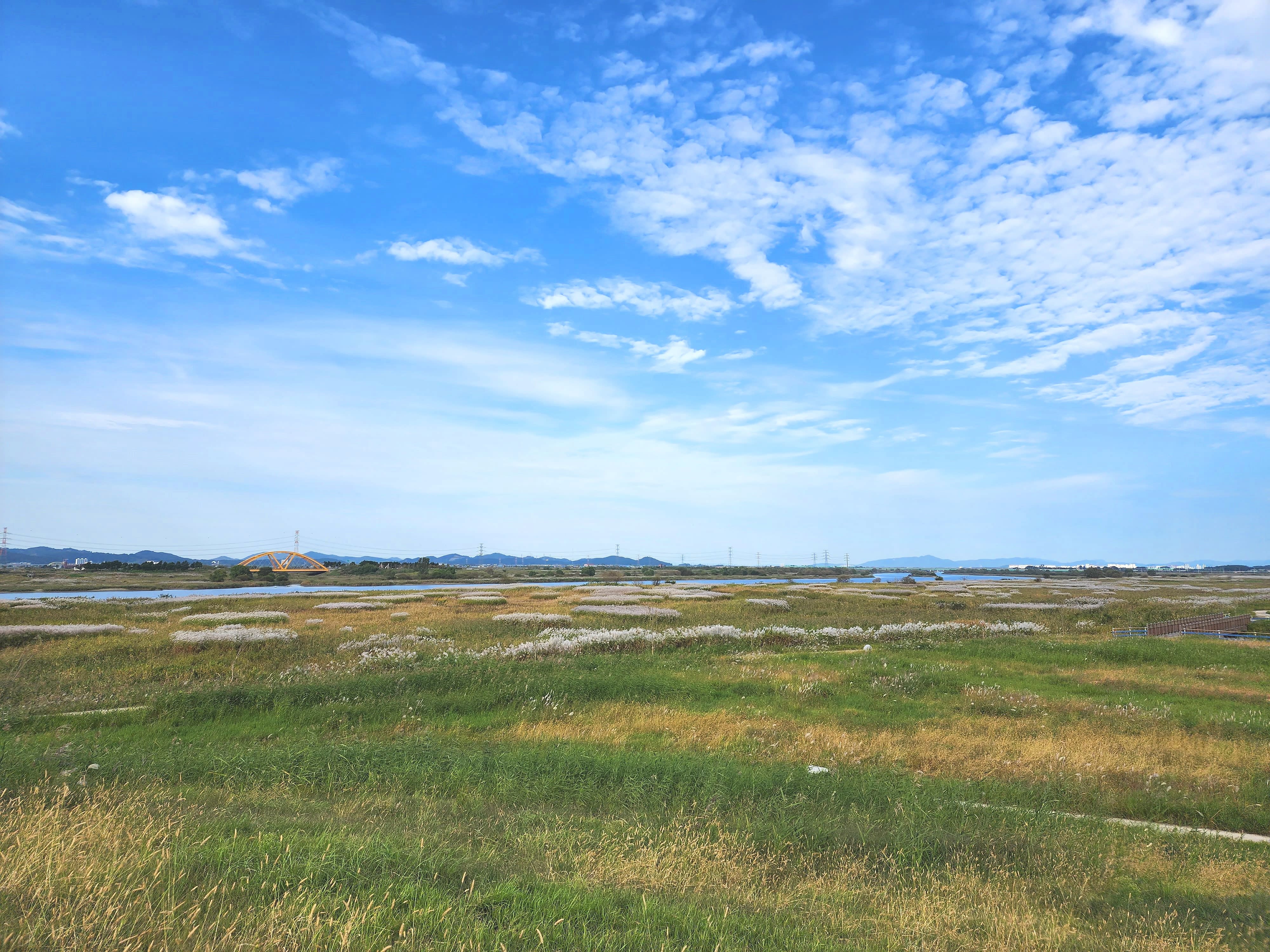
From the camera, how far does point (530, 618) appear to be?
37.3m

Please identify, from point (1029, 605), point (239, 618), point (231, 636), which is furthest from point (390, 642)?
point (1029, 605)

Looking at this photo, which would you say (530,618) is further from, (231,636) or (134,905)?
(134,905)

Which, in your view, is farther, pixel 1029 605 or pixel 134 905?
pixel 1029 605

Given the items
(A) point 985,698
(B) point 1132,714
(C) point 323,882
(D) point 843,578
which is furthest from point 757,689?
(D) point 843,578

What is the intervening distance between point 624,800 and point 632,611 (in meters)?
31.9

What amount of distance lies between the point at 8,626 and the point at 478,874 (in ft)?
121

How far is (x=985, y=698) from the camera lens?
18828mm

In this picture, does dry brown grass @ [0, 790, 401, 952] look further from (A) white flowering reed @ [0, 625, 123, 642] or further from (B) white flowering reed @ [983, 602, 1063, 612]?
(B) white flowering reed @ [983, 602, 1063, 612]

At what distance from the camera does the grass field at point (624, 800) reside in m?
5.78

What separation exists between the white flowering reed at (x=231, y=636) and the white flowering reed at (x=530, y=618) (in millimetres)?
10856

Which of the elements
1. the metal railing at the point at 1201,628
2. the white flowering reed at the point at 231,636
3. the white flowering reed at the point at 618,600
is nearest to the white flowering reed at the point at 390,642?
the white flowering reed at the point at 231,636

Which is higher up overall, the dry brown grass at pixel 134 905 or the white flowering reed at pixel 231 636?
the dry brown grass at pixel 134 905

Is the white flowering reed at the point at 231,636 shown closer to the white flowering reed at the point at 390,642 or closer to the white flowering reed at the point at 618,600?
the white flowering reed at the point at 390,642

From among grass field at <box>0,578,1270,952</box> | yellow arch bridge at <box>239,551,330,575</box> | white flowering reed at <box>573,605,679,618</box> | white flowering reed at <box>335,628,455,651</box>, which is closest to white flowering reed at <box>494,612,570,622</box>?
white flowering reed at <box>573,605,679,618</box>
